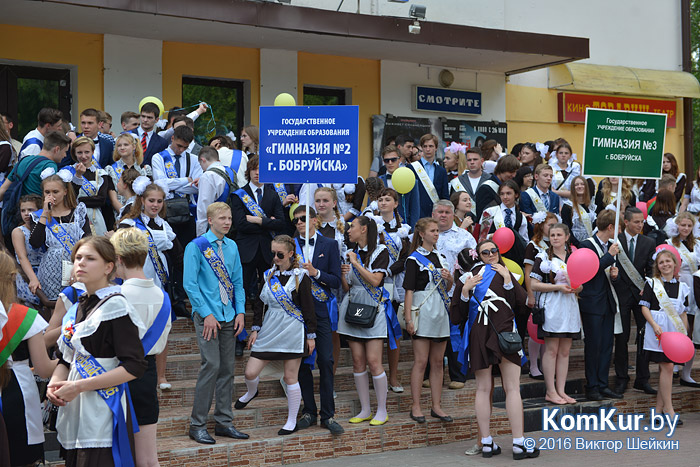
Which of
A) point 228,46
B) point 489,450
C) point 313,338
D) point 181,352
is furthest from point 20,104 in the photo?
point 489,450

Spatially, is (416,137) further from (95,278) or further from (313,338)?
(95,278)

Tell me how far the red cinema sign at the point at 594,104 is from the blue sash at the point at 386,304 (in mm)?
10787

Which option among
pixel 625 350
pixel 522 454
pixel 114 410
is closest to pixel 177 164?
pixel 522 454

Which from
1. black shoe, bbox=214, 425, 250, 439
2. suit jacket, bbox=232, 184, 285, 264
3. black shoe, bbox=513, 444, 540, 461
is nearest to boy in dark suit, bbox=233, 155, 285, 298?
suit jacket, bbox=232, 184, 285, 264

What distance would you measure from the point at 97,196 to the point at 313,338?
2.89 m

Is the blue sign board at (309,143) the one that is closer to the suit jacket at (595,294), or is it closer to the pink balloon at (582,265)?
the pink balloon at (582,265)

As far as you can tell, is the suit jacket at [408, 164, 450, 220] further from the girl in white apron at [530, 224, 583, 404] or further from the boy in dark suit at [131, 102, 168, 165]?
the boy in dark suit at [131, 102, 168, 165]

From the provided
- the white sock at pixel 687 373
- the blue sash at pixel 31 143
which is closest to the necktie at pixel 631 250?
the white sock at pixel 687 373

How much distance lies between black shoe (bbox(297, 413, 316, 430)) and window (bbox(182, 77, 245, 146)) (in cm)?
760

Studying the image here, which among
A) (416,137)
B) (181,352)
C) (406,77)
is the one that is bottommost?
(181,352)

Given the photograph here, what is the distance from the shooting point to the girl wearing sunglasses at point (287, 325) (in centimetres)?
805

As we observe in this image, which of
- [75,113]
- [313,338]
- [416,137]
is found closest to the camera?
[313,338]

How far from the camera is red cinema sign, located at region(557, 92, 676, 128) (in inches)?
730

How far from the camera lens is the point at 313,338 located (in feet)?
26.7
